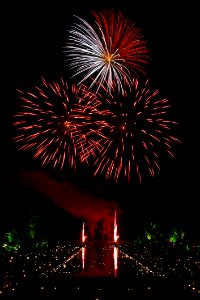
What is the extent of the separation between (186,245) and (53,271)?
22.1 ft

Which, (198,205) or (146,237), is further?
(146,237)

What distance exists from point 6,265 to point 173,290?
5281 mm

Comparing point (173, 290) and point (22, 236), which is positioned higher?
point (22, 236)

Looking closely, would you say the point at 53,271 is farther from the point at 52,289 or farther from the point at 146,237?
the point at 146,237

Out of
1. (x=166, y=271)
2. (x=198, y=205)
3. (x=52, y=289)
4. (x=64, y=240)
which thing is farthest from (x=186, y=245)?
(x=64, y=240)

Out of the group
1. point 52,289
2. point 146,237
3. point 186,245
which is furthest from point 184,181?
point 52,289

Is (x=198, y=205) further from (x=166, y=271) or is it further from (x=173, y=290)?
(x=173, y=290)

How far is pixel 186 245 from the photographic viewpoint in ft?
61.1

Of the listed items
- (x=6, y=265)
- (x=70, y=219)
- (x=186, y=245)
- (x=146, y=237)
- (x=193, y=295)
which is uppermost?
(x=70, y=219)

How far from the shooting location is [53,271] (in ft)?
45.6

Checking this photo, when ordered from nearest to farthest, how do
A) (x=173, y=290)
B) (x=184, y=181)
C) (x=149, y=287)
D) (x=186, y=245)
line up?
(x=173, y=290) → (x=149, y=287) → (x=186, y=245) → (x=184, y=181)

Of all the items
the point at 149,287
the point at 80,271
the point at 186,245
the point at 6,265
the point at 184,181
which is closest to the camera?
the point at 149,287

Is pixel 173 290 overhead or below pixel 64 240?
below

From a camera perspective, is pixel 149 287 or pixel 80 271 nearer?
pixel 149 287
